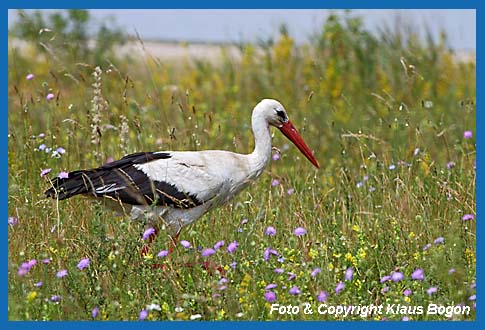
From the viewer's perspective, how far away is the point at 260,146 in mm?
6617

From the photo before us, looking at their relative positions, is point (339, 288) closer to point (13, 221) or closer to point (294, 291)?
point (294, 291)

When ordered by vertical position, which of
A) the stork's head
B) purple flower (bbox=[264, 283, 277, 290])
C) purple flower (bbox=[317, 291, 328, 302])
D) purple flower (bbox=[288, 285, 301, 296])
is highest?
the stork's head

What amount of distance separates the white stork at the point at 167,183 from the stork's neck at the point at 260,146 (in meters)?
0.04

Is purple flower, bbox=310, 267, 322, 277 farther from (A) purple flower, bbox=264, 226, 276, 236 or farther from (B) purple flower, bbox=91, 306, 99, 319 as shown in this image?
(B) purple flower, bbox=91, 306, 99, 319

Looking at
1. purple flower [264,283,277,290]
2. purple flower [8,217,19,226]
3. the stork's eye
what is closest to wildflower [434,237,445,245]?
purple flower [264,283,277,290]

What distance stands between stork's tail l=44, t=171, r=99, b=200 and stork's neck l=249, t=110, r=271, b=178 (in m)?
1.06

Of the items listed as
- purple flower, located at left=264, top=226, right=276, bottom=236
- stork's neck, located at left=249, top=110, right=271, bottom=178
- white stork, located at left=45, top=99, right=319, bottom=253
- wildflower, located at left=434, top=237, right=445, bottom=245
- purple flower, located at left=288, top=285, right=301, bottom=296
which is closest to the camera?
purple flower, located at left=288, top=285, right=301, bottom=296

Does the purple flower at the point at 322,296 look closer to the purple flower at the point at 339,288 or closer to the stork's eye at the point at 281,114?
the purple flower at the point at 339,288

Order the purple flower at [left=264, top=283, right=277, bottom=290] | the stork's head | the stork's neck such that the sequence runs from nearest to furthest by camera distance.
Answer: the purple flower at [left=264, top=283, right=277, bottom=290] → the stork's neck → the stork's head

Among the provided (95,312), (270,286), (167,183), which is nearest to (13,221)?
(167,183)

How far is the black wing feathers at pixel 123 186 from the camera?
608 cm

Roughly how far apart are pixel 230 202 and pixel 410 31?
16.4ft

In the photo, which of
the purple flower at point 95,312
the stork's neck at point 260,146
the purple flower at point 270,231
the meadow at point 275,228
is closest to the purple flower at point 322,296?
the meadow at point 275,228

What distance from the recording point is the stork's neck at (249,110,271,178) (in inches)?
259
